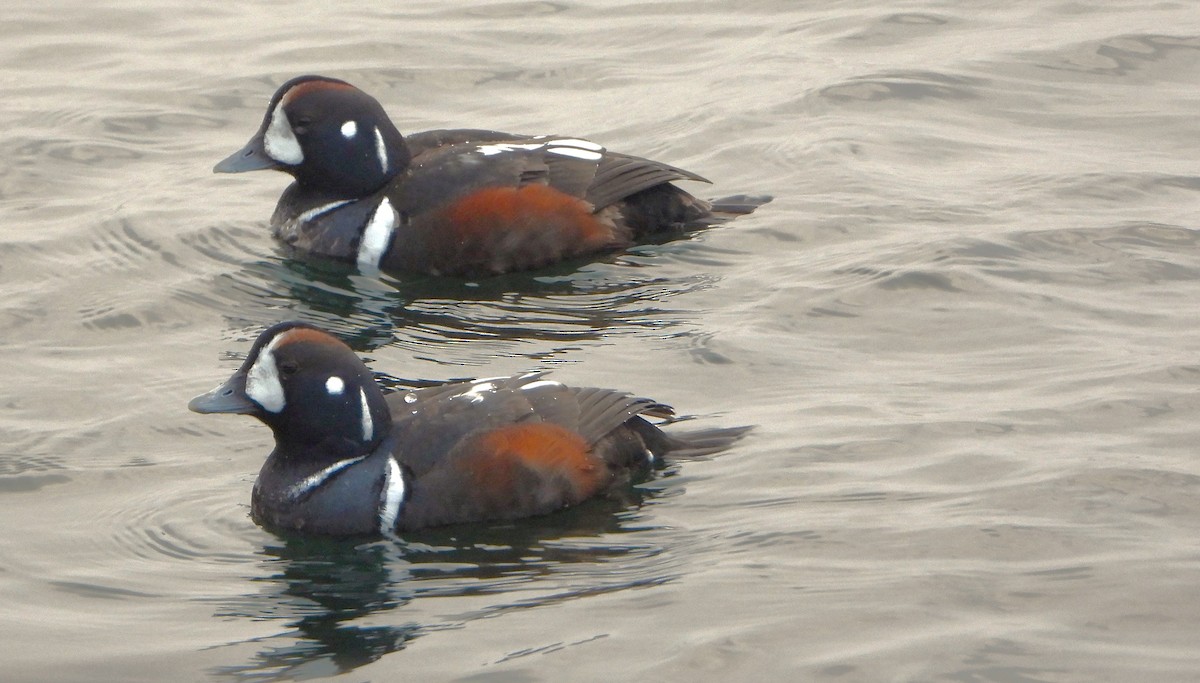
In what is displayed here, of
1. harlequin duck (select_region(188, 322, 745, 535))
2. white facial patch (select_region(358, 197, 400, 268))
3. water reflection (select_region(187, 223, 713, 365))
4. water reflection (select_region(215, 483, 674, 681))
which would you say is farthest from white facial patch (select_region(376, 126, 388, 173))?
water reflection (select_region(215, 483, 674, 681))

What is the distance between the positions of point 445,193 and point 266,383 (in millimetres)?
3191

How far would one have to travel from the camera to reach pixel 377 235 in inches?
418

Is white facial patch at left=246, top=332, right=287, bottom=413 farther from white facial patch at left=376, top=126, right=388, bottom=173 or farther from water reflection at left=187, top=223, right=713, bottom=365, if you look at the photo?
white facial patch at left=376, top=126, right=388, bottom=173

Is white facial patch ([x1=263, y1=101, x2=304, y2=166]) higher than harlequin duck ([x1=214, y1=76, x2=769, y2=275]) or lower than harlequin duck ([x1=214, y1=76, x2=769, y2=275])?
higher

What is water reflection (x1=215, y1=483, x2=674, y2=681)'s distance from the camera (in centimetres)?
649

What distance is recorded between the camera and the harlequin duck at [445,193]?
34.4 ft

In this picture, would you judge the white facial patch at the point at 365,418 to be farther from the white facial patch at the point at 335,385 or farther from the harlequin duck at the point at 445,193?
the harlequin duck at the point at 445,193

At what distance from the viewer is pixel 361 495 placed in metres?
7.45

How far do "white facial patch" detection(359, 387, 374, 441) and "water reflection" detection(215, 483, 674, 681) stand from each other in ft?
1.45

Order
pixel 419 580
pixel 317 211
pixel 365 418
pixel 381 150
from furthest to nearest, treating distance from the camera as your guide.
Result: 1. pixel 317 211
2. pixel 381 150
3. pixel 365 418
4. pixel 419 580

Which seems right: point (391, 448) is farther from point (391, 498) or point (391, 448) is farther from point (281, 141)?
point (281, 141)

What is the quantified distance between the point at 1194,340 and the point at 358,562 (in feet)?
13.9

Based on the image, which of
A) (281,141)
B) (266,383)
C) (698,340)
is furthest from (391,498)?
(281,141)

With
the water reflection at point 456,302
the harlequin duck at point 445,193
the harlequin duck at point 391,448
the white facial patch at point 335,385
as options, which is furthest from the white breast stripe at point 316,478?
the harlequin duck at point 445,193
